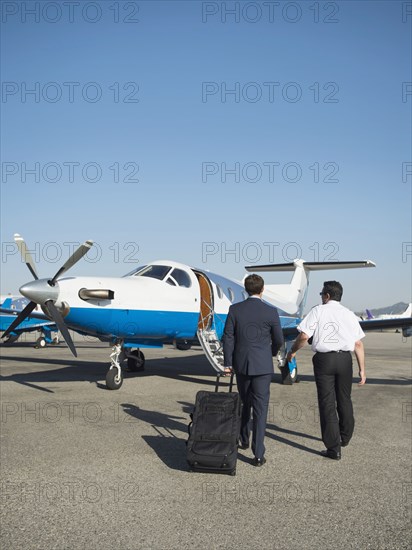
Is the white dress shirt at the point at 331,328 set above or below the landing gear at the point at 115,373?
above

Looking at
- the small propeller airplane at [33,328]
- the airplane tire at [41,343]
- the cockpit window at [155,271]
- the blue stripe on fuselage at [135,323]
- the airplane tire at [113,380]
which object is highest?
the cockpit window at [155,271]

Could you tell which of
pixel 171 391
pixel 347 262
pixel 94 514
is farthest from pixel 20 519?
pixel 347 262

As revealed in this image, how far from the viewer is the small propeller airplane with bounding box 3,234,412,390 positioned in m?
9.55

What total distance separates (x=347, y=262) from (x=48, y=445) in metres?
13.6

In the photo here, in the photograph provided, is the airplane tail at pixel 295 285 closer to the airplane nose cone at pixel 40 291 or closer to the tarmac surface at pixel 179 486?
the tarmac surface at pixel 179 486

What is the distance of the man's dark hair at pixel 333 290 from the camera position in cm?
602

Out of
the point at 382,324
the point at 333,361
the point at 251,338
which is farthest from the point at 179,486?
the point at 382,324

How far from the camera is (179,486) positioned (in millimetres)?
4562

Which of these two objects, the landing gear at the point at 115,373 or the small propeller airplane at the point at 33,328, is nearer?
the landing gear at the point at 115,373

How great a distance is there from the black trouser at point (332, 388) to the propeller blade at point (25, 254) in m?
7.22

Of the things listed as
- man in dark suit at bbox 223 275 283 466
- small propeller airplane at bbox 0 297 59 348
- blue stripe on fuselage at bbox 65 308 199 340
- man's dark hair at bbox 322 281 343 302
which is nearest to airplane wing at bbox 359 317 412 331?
blue stripe on fuselage at bbox 65 308 199 340

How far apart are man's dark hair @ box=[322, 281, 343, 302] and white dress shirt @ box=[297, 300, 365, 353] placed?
17 cm

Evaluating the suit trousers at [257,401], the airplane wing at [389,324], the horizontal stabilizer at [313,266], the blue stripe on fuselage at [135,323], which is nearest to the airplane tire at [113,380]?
the blue stripe on fuselage at [135,323]

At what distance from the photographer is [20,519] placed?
147 inches
